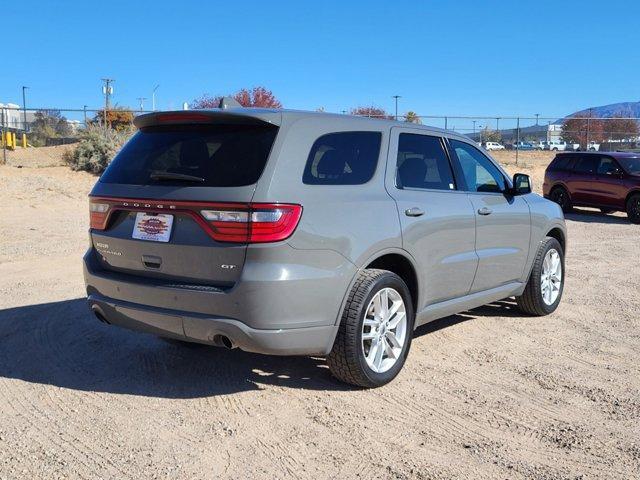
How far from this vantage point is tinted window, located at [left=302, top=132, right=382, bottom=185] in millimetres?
4395

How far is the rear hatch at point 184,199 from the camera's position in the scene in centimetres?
407

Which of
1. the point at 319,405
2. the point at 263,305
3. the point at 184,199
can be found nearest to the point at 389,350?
the point at 319,405

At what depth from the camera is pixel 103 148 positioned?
Result: 23734 millimetres

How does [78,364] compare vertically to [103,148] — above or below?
below

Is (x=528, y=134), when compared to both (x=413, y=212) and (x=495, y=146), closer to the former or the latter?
(x=495, y=146)

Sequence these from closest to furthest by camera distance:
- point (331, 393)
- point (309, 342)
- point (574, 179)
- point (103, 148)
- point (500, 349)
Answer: point (309, 342) < point (331, 393) < point (500, 349) < point (574, 179) < point (103, 148)

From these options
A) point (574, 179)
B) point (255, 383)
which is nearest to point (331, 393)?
point (255, 383)

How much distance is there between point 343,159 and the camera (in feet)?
15.3

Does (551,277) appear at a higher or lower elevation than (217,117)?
lower

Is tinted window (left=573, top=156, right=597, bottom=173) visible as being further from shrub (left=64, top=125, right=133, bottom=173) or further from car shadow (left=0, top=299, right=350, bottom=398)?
shrub (left=64, top=125, right=133, bottom=173)

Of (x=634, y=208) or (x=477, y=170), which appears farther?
(x=634, y=208)

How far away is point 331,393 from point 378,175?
1.54m

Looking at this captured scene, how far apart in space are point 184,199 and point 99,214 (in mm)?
921

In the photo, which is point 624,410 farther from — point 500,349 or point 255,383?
point 255,383
